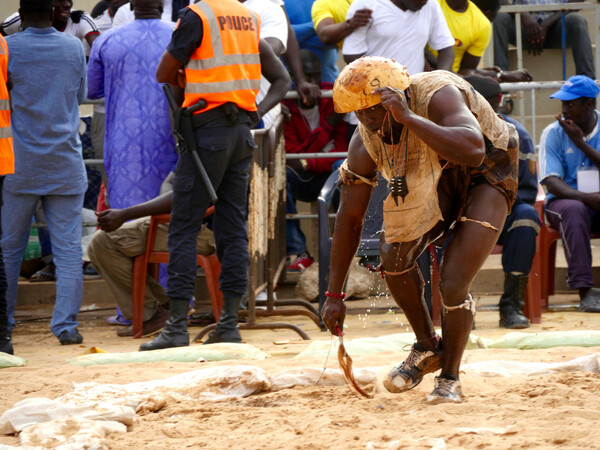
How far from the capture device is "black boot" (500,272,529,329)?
7172 millimetres

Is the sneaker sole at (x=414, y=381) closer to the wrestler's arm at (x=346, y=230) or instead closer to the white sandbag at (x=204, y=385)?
the wrestler's arm at (x=346, y=230)

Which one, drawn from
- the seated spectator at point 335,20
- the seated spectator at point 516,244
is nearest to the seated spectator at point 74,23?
the seated spectator at point 335,20

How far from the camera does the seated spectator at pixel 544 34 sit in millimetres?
9992

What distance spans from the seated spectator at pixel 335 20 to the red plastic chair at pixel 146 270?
223 cm

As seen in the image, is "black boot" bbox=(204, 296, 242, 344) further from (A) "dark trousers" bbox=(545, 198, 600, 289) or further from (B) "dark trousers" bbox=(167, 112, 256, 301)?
(A) "dark trousers" bbox=(545, 198, 600, 289)

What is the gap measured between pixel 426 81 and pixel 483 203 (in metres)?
0.62

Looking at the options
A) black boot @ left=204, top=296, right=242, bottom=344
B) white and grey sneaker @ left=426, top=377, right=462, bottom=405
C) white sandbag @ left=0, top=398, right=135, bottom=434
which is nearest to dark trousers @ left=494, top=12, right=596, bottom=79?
black boot @ left=204, top=296, right=242, bottom=344

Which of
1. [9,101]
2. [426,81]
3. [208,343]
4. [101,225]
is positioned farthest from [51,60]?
[426,81]

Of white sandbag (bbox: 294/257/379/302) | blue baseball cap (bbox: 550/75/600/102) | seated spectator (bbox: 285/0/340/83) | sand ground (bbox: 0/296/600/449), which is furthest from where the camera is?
seated spectator (bbox: 285/0/340/83)

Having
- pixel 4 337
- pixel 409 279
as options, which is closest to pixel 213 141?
pixel 4 337

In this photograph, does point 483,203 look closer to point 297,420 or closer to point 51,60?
point 297,420

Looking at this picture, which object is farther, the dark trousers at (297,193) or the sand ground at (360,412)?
the dark trousers at (297,193)

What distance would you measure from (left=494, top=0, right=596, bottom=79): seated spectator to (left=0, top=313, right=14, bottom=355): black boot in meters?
6.29

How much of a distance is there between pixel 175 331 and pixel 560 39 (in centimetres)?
621
